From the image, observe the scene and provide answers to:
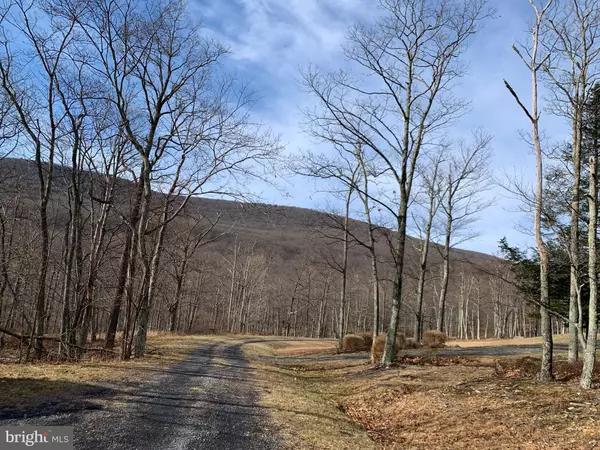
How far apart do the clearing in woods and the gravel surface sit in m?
0.02

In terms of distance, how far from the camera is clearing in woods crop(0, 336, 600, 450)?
6137 millimetres

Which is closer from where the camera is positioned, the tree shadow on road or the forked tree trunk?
the tree shadow on road

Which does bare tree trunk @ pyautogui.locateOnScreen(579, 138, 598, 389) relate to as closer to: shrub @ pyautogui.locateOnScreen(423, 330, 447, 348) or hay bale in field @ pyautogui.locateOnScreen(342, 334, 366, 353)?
hay bale in field @ pyautogui.locateOnScreen(342, 334, 366, 353)

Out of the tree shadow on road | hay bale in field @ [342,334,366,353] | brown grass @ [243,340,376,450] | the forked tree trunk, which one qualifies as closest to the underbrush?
the forked tree trunk

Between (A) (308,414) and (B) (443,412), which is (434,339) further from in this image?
(A) (308,414)

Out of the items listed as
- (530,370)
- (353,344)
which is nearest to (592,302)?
(530,370)

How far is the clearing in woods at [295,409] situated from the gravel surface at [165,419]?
17 millimetres

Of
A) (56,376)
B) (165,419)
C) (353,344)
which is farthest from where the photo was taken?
(353,344)

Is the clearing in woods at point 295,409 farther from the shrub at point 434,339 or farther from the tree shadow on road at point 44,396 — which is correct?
the shrub at point 434,339

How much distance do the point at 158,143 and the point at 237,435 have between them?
39.7ft

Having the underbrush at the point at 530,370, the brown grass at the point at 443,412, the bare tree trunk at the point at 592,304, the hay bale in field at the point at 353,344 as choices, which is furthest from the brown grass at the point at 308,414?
the hay bale in field at the point at 353,344

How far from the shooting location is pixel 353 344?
23.9m

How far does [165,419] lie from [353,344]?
18.2 meters

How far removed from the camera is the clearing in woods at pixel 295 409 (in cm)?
614
